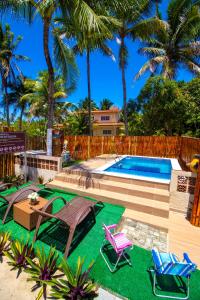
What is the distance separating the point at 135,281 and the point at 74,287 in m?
1.10

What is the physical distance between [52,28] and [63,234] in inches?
323

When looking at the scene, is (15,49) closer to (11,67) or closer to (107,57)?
(11,67)

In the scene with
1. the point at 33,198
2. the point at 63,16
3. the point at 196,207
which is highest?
the point at 63,16

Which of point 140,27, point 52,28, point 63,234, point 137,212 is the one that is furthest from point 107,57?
point 63,234

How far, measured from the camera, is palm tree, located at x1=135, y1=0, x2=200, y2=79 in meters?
14.8

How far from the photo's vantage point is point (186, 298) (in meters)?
2.78

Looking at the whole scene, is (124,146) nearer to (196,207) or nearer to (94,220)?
(196,207)

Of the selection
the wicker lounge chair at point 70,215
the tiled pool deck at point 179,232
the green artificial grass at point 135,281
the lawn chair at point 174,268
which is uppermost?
the wicker lounge chair at point 70,215

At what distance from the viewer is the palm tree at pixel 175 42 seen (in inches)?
584

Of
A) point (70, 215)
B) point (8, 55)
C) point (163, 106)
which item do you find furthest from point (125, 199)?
point (8, 55)

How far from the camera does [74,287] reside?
9.09 feet

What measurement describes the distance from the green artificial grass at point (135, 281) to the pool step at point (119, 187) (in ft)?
8.02

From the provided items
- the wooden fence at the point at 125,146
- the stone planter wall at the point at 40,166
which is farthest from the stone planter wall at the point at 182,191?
the wooden fence at the point at 125,146

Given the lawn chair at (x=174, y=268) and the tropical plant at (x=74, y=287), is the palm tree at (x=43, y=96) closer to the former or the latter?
the tropical plant at (x=74, y=287)
